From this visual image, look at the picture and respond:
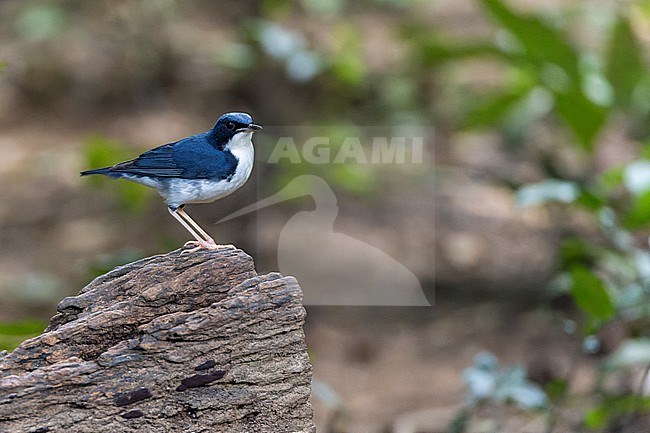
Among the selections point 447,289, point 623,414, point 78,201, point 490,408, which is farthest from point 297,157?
point 623,414

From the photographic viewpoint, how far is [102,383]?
2.86 m

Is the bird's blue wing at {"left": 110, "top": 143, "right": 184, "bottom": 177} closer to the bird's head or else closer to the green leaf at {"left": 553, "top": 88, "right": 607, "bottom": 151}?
the bird's head

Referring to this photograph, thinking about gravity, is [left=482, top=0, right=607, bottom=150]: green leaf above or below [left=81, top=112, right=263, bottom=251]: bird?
above

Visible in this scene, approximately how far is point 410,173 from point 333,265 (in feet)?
5.80

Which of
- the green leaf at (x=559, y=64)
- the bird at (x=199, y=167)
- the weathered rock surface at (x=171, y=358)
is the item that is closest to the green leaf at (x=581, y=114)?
the green leaf at (x=559, y=64)

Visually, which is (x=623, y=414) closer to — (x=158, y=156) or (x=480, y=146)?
(x=158, y=156)

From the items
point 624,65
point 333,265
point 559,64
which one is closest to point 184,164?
point 559,64

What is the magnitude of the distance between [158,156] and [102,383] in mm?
1121

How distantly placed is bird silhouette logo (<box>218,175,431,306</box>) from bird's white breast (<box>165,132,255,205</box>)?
4.06m

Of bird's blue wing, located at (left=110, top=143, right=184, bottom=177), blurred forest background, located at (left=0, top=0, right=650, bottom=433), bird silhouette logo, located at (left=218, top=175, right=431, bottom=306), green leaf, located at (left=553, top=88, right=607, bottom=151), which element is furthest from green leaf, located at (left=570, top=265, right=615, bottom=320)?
bird silhouette logo, located at (left=218, top=175, right=431, bottom=306)

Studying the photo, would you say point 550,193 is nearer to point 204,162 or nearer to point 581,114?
point 581,114

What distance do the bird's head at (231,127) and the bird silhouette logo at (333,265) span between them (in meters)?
4.00

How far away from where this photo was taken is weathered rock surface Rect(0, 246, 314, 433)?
9.27ft

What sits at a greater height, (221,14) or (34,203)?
(221,14)
